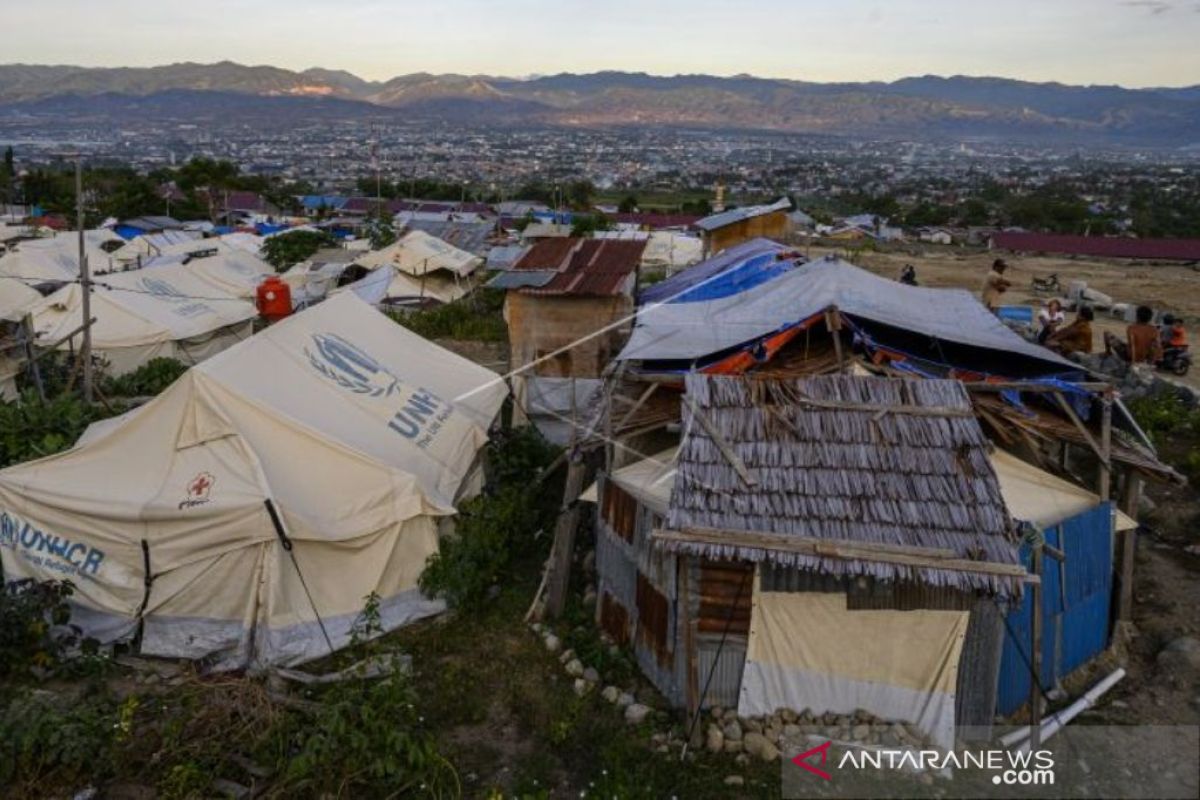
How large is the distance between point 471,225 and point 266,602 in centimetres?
2506

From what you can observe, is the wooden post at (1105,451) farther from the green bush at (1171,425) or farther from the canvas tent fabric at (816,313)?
the green bush at (1171,425)

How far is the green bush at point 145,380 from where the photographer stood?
13656mm

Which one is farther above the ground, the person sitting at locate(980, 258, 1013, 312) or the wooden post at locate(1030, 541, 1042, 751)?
the person sitting at locate(980, 258, 1013, 312)

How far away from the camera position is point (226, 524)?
670cm

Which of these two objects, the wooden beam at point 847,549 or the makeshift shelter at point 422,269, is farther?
the makeshift shelter at point 422,269

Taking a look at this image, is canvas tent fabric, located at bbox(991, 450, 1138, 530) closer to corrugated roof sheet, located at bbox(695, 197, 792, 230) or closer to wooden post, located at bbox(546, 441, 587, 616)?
wooden post, located at bbox(546, 441, 587, 616)

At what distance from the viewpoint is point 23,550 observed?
7.13 meters

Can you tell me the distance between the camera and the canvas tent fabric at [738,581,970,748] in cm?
575

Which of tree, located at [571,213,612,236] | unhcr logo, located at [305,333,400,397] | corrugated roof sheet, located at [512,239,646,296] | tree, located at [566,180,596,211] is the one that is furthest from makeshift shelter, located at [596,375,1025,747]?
tree, located at [566,180,596,211]

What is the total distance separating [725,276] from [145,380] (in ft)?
30.5

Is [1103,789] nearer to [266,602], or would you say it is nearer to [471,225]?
[266,602]

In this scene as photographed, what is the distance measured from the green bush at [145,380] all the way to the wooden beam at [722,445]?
1017 centimetres

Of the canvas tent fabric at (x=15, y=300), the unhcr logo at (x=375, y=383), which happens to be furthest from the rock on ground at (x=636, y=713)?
the canvas tent fabric at (x=15, y=300)

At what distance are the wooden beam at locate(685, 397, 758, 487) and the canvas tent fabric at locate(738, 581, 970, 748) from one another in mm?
757
